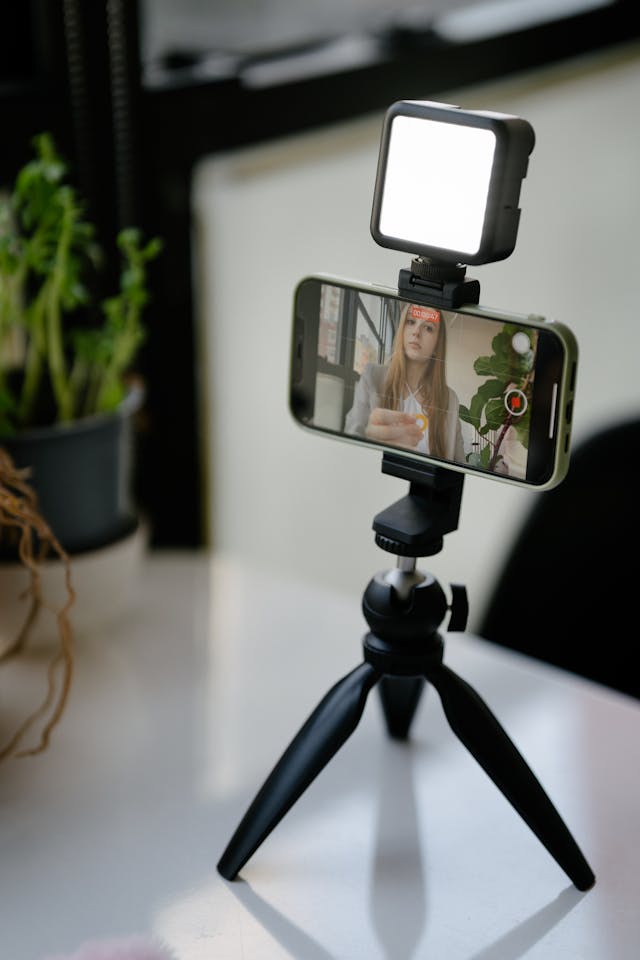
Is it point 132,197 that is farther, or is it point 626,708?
point 132,197

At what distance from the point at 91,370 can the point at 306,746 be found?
1.58 feet

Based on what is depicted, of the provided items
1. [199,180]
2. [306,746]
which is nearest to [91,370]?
[199,180]

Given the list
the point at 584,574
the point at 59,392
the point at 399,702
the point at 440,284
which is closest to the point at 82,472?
the point at 59,392

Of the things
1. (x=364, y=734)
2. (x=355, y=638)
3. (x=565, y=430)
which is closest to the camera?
(x=565, y=430)

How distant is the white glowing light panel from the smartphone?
0.04 metres

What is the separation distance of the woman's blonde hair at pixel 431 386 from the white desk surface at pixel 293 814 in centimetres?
28

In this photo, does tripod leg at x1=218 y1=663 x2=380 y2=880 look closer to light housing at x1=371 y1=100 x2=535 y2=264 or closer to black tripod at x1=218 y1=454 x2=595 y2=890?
black tripod at x1=218 y1=454 x2=595 y2=890

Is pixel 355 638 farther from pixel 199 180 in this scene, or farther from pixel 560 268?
pixel 560 268

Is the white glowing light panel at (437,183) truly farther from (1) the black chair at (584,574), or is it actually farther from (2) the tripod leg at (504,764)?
(1) the black chair at (584,574)

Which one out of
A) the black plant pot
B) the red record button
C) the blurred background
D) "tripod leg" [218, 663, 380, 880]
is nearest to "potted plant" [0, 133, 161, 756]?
the black plant pot

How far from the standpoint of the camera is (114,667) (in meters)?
0.94

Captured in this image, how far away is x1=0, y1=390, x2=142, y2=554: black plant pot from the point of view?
2.91 ft

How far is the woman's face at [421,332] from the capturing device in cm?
61

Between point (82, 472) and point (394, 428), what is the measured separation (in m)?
0.37
